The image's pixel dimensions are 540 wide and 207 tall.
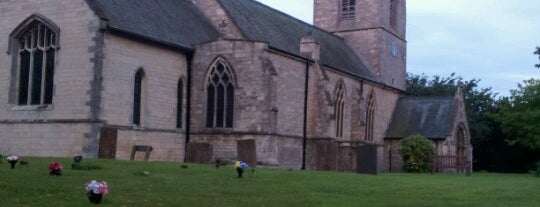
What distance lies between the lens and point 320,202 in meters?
16.1

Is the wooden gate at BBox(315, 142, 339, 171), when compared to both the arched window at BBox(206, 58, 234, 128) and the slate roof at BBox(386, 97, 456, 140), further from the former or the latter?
the slate roof at BBox(386, 97, 456, 140)

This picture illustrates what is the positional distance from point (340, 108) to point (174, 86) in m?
12.8

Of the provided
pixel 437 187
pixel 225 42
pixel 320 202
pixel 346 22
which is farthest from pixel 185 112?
pixel 346 22

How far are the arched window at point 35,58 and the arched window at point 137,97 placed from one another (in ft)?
11.3

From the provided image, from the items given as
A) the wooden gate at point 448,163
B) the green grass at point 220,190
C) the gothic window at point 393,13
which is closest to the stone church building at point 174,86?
the wooden gate at point 448,163

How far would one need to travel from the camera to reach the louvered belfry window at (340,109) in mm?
42875

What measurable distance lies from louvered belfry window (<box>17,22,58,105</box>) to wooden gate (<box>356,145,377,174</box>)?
13.0m

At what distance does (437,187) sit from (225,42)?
14.4 m

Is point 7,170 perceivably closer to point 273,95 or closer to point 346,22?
point 273,95

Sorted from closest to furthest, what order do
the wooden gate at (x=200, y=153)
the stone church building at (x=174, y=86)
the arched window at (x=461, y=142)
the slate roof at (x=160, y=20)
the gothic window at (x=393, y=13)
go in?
the wooden gate at (x=200, y=153) < the stone church building at (x=174, y=86) < the slate roof at (x=160, y=20) < the arched window at (x=461, y=142) < the gothic window at (x=393, y=13)

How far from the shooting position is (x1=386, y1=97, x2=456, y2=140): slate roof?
156 ft

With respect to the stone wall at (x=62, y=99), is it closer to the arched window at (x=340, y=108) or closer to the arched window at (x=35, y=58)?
the arched window at (x=35, y=58)

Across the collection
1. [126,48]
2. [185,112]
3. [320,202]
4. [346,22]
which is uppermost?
[346,22]

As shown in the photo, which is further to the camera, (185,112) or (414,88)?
(414,88)
